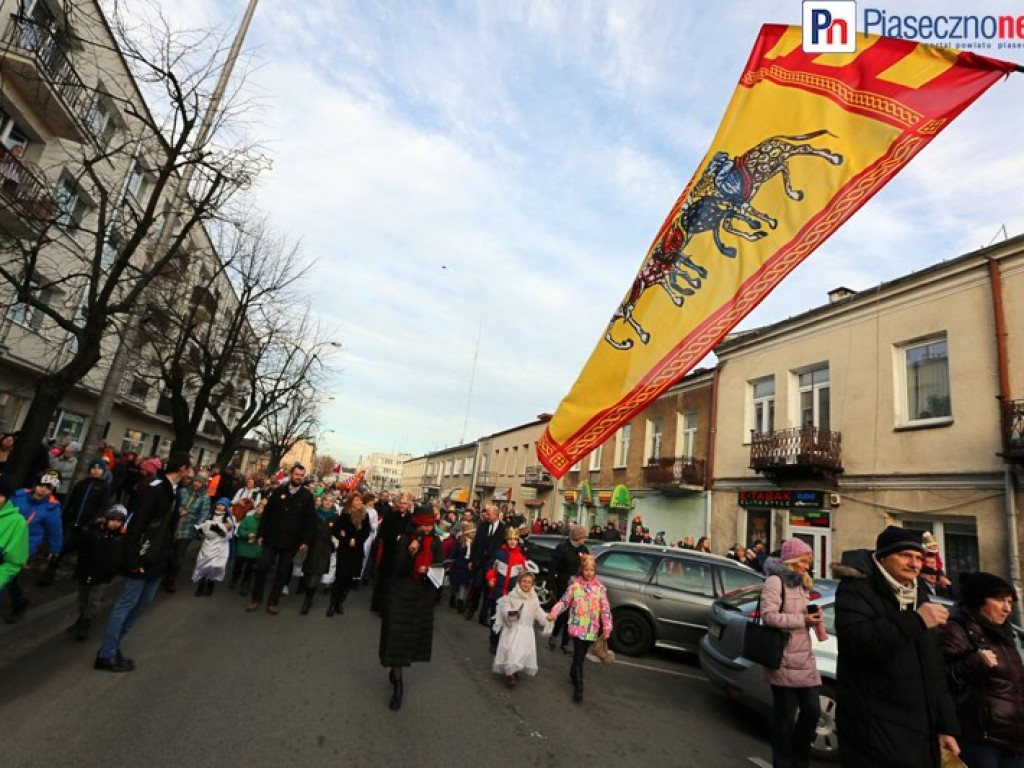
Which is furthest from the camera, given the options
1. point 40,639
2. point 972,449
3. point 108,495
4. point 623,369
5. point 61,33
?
point 972,449

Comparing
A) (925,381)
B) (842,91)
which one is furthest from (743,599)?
(925,381)

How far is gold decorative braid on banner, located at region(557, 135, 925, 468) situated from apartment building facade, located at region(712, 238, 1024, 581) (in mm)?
9821

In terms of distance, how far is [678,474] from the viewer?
1931 centimetres

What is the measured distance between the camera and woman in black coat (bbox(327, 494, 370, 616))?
8656mm

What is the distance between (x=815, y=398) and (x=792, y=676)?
13267 mm

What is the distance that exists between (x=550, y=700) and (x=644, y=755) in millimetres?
1324

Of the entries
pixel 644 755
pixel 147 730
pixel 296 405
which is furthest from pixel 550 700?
pixel 296 405

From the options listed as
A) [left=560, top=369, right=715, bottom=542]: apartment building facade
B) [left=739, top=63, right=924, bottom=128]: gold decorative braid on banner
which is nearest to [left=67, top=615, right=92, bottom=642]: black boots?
[left=739, top=63, right=924, bottom=128]: gold decorative braid on banner

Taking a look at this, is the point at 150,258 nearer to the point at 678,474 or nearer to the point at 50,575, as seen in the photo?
the point at 50,575

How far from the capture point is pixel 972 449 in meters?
11.3

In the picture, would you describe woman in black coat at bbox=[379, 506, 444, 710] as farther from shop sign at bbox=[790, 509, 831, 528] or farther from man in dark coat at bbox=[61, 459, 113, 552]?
shop sign at bbox=[790, 509, 831, 528]

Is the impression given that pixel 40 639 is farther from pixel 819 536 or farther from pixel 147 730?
pixel 819 536

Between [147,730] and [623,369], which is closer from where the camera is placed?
[147,730]

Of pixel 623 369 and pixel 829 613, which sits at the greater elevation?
pixel 623 369
